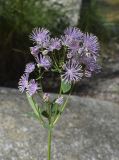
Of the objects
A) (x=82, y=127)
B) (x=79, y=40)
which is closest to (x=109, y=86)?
(x=82, y=127)

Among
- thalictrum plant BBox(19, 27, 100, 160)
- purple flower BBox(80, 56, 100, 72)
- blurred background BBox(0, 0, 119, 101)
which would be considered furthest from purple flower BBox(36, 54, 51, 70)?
blurred background BBox(0, 0, 119, 101)

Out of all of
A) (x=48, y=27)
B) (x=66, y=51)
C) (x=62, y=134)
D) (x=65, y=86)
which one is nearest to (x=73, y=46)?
(x=66, y=51)

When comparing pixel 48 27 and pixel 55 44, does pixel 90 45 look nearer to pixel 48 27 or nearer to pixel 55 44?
pixel 55 44

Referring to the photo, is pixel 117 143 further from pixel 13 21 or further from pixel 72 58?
pixel 13 21

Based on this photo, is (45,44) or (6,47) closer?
(45,44)

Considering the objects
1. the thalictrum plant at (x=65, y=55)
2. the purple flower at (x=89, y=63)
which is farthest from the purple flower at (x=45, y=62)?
the purple flower at (x=89, y=63)
